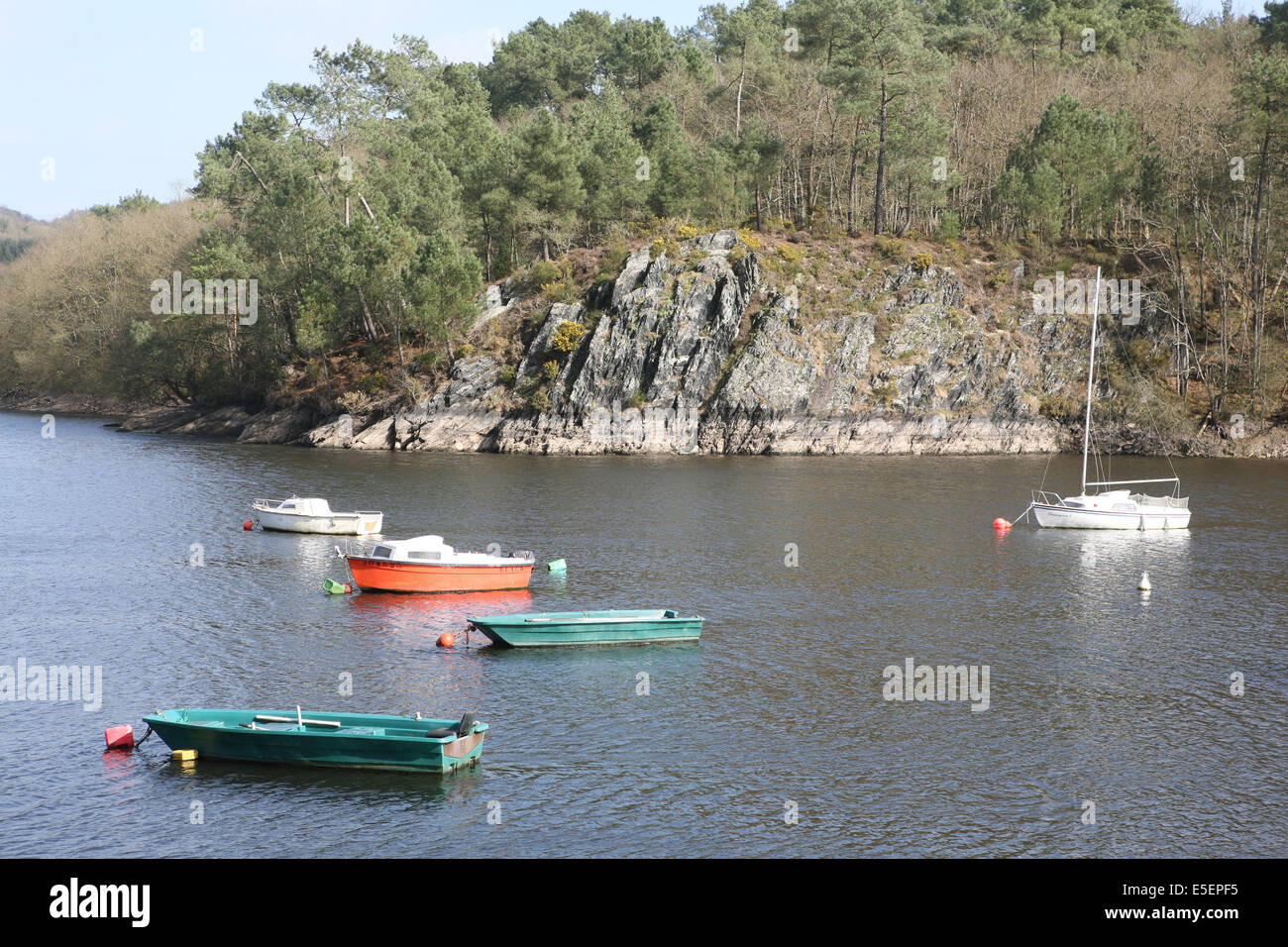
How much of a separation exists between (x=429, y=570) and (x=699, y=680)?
16.3 m

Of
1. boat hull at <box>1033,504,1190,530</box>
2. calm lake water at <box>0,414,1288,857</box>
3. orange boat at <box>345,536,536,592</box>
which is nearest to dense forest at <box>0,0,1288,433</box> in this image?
calm lake water at <box>0,414,1288,857</box>

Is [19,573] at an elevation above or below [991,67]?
below

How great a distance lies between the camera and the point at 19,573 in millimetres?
50062

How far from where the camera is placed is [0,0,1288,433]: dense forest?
Answer: 100 metres

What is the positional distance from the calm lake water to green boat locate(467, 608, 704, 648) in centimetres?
75

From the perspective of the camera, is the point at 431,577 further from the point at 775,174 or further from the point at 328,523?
the point at 775,174

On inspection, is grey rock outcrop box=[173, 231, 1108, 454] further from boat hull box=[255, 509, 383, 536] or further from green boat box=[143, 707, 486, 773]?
green boat box=[143, 707, 486, 773]

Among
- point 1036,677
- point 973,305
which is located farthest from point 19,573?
point 973,305

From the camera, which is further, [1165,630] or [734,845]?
[1165,630]

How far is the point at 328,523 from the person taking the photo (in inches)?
2365

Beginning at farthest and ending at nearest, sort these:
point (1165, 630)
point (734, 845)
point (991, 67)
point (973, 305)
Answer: point (991, 67), point (973, 305), point (1165, 630), point (734, 845)
